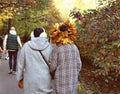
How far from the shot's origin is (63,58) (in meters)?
5.79

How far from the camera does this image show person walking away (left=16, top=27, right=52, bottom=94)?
5.93 m

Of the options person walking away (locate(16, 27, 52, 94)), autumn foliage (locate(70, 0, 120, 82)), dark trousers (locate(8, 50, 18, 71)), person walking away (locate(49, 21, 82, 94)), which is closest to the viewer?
person walking away (locate(49, 21, 82, 94))

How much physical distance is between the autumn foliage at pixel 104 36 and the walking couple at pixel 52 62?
3873 mm

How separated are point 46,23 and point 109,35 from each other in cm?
1666

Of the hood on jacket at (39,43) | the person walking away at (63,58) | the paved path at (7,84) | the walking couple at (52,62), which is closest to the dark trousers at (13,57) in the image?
the paved path at (7,84)

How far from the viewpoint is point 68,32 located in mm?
5820

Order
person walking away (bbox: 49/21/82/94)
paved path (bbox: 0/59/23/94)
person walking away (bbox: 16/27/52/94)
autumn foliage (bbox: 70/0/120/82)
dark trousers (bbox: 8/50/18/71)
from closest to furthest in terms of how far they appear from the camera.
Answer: person walking away (bbox: 49/21/82/94) < person walking away (bbox: 16/27/52/94) < autumn foliage (bbox: 70/0/120/82) < paved path (bbox: 0/59/23/94) < dark trousers (bbox: 8/50/18/71)

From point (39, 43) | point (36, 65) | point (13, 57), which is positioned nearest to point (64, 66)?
point (36, 65)

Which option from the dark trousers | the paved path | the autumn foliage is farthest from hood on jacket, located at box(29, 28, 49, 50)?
the dark trousers

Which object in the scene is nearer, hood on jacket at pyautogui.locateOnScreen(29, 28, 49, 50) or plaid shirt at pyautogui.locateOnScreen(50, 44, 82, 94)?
plaid shirt at pyautogui.locateOnScreen(50, 44, 82, 94)

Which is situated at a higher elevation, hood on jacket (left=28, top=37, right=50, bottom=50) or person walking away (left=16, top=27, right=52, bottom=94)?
hood on jacket (left=28, top=37, right=50, bottom=50)

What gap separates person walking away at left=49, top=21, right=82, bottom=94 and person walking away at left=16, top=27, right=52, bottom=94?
0.46 feet

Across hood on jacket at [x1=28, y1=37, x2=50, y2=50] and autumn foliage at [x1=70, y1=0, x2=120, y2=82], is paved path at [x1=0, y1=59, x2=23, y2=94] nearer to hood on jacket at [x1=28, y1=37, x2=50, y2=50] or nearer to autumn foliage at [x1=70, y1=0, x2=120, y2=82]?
autumn foliage at [x1=70, y1=0, x2=120, y2=82]

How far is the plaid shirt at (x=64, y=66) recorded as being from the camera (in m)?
5.79
